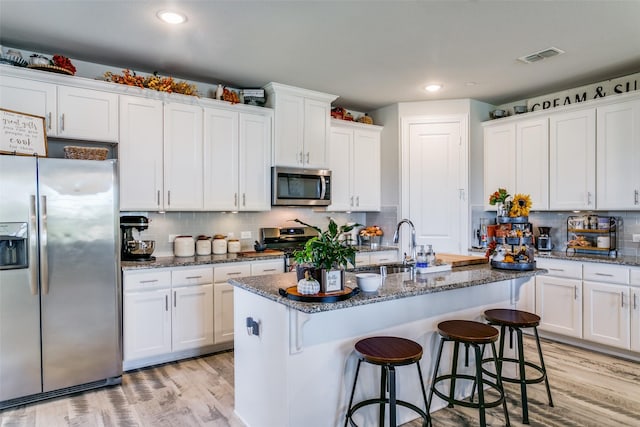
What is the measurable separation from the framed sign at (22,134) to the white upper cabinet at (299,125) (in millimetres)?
2038

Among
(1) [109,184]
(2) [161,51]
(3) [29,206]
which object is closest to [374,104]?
(2) [161,51]

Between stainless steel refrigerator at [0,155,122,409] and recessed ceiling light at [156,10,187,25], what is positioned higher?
recessed ceiling light at [156,10,187,25]

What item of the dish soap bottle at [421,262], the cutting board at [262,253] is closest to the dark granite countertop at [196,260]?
the cutting board at [262,253]

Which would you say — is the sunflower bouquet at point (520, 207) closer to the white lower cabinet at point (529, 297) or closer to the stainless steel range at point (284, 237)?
the white lower cabinet at point (529, 297)

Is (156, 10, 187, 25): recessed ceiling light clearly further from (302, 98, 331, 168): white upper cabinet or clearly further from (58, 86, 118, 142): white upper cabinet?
(302, 98, 331, 168): white upper cabinet

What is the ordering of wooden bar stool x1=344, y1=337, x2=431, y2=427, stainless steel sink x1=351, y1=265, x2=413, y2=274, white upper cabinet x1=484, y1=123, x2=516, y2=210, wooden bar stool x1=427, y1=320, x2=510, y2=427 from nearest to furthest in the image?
wooden bar stool x1=344, y1=337, x2=431, y2=427 < wooden bar stool x1=427, y1=320, x2=510, y2=427 < stainless steel sink x1=351, y1=265, x2=413, y2=274 < white upper cabinet x1=484, y1=123, x2=516, y2=210

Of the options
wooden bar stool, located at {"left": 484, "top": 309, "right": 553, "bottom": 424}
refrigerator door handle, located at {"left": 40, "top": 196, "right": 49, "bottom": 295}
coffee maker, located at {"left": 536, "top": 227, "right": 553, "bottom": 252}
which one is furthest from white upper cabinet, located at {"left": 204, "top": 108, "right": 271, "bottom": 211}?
coffee maker, located at {"left": 536, "top": 227, "right": 553, "bottom": 252}

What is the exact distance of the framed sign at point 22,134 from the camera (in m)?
2.81

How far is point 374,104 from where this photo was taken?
5.04 m

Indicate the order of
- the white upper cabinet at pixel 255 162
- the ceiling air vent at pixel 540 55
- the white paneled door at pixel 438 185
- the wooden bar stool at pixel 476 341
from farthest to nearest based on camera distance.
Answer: the white paneled door at pixel 438 185
the white upper cabinet at pixel 255 162
the ceiling air vent at pixel 540 55
the wooden bar stool at pixel 476 341

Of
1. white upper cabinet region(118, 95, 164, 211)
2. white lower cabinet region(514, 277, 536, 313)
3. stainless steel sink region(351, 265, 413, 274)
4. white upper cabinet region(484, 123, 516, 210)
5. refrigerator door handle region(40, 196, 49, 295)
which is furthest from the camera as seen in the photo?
white upper cabinet region(484, 123, 516, 210)

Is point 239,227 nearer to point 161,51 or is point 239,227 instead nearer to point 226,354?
point 226,354

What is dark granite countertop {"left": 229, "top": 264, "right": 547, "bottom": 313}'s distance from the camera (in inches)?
75.4

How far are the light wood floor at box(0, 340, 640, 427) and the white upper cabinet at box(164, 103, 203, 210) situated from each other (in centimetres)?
149
